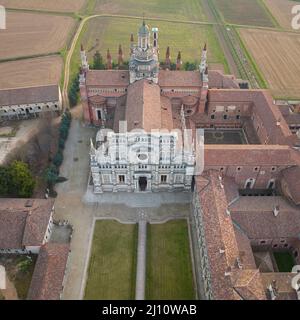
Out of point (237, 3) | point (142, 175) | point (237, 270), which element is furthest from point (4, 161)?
point (237, 3)

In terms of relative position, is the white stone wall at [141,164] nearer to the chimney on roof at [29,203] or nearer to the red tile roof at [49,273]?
the chimney on roof at [29,203]

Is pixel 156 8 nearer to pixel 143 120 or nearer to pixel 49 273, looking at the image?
pixel 143 120

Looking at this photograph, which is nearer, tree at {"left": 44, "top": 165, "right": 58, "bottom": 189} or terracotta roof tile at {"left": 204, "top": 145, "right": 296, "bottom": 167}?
terracotta roof tile at {"left": 204, "top": 145, "right": 296, "bottom": 167}

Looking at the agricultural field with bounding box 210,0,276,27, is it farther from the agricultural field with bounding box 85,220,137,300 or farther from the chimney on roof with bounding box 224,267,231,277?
the chimney on roof with bounding box 224,267,231,277

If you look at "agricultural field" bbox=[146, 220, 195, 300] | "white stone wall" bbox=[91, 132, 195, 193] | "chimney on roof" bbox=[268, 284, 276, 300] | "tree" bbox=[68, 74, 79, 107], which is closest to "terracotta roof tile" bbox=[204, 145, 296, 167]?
"white stone wall" bbox=[91, 132, 195, 193]

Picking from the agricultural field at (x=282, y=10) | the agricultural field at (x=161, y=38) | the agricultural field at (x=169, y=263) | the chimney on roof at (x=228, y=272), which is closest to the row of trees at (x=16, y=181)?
the agricultural field at (x=169, y=263)

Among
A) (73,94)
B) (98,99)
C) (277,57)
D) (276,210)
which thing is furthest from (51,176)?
(277,57)
